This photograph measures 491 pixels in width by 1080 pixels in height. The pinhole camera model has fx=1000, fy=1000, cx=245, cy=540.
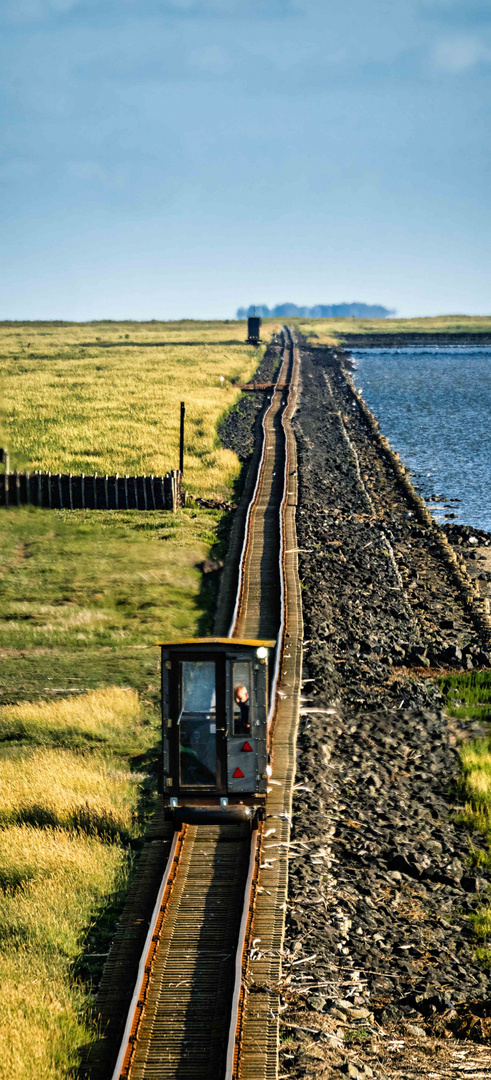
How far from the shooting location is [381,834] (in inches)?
503

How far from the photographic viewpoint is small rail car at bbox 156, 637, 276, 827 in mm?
11047

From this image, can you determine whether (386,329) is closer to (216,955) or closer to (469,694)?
(469,694)

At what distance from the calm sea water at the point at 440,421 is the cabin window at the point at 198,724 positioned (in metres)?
26.2

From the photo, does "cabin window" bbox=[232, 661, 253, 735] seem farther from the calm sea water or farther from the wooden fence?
the calm sea water

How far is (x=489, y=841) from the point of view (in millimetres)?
12977

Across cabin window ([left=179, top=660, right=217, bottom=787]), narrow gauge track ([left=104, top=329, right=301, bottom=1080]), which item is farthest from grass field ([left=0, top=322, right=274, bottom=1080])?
cabin window ([left=179, top=660, right=217, bottom=787])

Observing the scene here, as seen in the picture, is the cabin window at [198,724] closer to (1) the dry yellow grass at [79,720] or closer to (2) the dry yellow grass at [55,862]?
(2) the dry yellow grass at [55,862]

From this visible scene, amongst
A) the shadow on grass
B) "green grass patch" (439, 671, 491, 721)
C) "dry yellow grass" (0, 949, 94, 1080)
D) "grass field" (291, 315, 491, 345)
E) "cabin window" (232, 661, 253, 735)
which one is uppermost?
"grass field" (291, 315, 491, 345)

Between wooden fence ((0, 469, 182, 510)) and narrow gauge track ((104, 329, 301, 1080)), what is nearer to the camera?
narrow gauge track ((104, 329, 301, 1080))

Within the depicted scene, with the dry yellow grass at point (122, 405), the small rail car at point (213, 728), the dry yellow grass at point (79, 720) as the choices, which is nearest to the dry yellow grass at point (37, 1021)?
the small rail car at point (213, 728)

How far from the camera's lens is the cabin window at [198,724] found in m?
11.1

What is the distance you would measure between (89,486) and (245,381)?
142 ft

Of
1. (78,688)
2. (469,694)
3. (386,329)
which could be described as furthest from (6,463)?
(386,329)

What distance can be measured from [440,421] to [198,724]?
196ft
